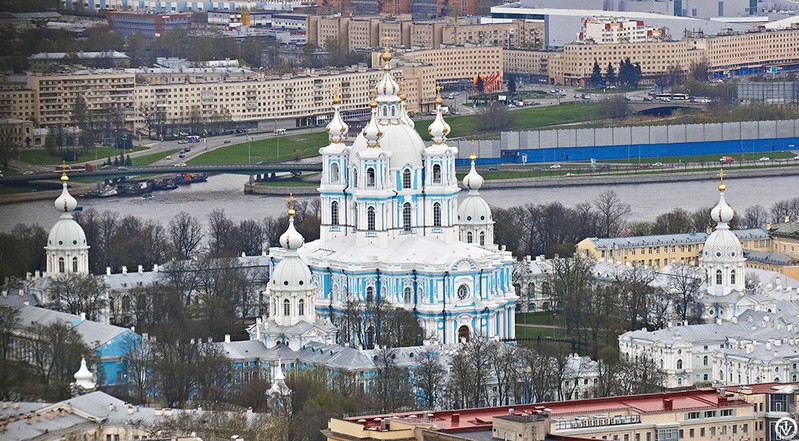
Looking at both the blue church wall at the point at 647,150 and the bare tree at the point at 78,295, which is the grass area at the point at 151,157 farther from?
the bare tree at the point at 78,295

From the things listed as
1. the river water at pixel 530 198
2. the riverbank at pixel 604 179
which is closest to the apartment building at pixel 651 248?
the river water at pixel 530 198

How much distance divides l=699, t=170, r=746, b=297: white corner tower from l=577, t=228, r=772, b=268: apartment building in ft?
17.5

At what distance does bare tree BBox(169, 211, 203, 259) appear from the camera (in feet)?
182

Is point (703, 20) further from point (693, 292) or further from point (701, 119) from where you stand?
point (693, 292)

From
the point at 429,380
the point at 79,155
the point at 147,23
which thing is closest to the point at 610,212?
the point at 79,155

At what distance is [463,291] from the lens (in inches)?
1923

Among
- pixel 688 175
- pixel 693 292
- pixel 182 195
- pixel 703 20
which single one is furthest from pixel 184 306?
pixel 703 20

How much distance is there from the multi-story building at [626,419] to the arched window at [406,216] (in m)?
14.0

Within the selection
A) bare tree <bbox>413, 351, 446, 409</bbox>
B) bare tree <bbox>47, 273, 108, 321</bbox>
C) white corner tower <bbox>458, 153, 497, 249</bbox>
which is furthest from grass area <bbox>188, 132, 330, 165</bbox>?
bare tree <bbox>413, 351, 446, 409</bbox>

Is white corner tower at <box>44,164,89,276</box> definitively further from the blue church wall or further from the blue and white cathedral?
the blue church wall

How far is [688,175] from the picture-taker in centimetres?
7375

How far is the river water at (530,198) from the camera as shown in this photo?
216 ft

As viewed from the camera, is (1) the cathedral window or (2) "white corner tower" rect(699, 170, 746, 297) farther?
(2) "white corner tower" rect(699, 170, 746, 297)

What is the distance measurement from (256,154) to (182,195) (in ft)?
26.1
